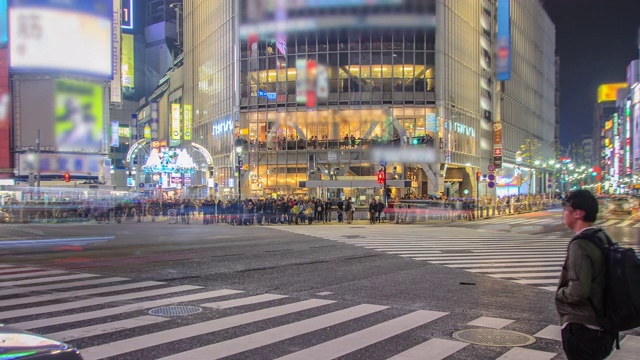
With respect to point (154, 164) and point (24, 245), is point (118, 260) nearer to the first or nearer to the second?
point (24, 245)

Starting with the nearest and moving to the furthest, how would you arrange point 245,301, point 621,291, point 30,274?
1. point 621,291
2. point 245,301
3. point 30,274

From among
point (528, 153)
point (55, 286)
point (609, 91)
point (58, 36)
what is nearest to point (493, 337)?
point (55, 286)

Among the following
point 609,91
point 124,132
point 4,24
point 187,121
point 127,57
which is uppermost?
point 609,91

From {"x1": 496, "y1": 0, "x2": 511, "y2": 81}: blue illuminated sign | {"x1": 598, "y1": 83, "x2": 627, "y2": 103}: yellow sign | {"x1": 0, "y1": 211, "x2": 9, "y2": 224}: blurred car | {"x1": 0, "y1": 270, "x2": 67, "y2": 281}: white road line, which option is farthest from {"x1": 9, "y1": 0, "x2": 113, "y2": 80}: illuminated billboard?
{"x1": 598, "y1": 83, "x2": 627, "y2": 103}: yellow sign

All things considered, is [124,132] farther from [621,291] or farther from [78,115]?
[621,291]

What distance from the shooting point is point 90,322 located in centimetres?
743

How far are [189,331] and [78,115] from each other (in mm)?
68457

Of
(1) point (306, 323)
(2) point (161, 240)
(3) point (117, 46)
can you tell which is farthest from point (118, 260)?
(3) point (117, 46)

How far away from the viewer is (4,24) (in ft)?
205

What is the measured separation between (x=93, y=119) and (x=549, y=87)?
88524 mm

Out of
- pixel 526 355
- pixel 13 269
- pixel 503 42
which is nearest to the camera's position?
pixel 526 355

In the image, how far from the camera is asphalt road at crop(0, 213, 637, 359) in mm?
6309

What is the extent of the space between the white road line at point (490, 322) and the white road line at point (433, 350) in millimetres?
1097

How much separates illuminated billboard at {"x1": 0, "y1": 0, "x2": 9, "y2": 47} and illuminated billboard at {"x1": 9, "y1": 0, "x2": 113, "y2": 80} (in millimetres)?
764
